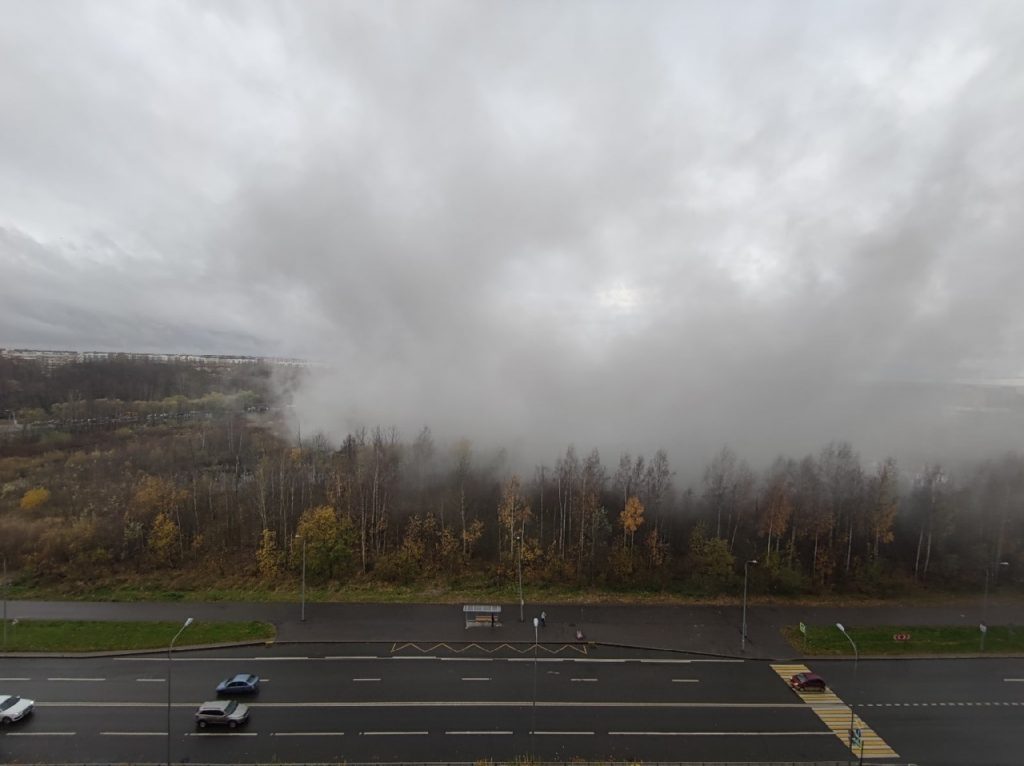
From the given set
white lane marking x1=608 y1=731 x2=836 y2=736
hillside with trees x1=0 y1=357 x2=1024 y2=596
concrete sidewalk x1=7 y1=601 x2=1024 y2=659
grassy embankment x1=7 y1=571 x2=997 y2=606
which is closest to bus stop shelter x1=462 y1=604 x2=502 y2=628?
concrete sidewalk x1=7 y1=601 x2=1024 y2=659

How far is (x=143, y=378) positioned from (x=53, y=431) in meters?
60.1

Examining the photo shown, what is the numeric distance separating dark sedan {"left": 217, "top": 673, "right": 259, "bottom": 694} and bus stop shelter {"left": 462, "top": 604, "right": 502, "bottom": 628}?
1121 centimetres

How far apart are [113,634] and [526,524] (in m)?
27.3

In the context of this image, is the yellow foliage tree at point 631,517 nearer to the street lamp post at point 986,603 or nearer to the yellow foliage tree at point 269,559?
the street lamp post at point 986,603

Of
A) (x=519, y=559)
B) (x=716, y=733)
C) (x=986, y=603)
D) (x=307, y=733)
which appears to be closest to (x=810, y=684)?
(x=716, y=733)

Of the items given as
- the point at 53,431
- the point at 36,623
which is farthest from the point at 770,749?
the point at 53,431

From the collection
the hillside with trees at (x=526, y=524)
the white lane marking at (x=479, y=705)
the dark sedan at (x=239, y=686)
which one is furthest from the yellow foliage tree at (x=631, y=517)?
the dark sedan at (x=239, y=686)

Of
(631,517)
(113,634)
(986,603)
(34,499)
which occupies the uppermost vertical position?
(631,517)

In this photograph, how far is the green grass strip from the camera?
80.5 ft

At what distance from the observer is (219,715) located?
1928 centimetres

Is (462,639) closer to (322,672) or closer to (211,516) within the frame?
(322,672)

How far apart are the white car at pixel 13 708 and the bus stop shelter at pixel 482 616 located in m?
19.9

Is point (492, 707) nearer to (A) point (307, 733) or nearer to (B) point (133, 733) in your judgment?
(A) point (307, 733)

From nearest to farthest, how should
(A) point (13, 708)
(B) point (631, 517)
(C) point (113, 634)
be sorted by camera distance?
(A) point (13, 708) < (C) point (113, 634) < (B) point (631, 517)
